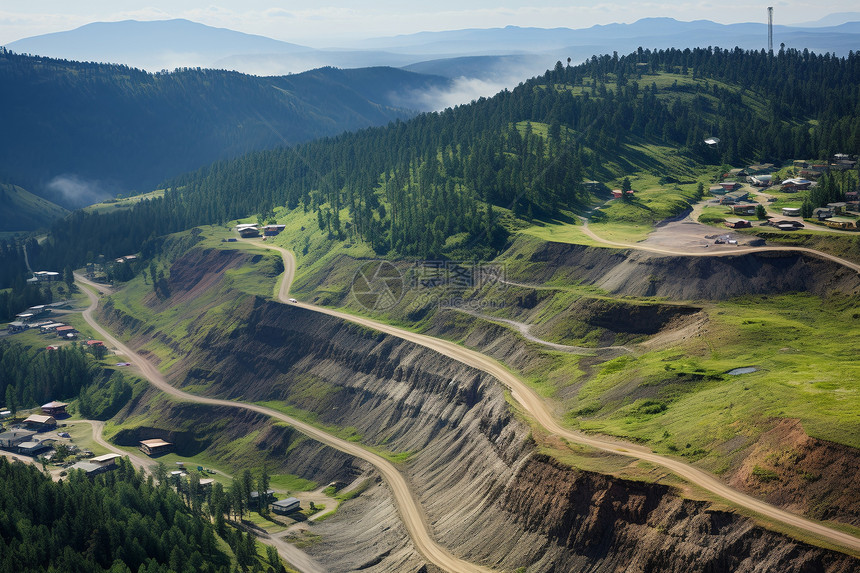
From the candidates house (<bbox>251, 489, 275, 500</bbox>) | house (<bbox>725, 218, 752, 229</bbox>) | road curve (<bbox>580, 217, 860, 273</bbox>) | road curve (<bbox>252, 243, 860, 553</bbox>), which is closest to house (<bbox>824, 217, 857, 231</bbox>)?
house (<bbox>725, 218, 752, 229</bbox>)

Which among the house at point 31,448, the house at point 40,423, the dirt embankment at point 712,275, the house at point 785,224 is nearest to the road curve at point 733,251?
the dirt embankment at point 712,275

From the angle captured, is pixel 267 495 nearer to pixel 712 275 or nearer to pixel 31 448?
pixel 31 448

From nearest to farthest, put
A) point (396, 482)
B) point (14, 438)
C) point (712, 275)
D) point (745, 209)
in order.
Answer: point (396, 482) < point (712, 275) < point (14, 438) < point (745, 209)

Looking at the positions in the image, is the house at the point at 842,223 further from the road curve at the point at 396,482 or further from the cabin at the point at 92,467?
the cabin at the point at 92,467

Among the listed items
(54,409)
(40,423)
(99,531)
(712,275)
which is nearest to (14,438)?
(40,423)

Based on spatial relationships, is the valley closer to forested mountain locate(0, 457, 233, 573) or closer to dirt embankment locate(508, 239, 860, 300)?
dirt embankment locate(508, 239, 860, 300)
